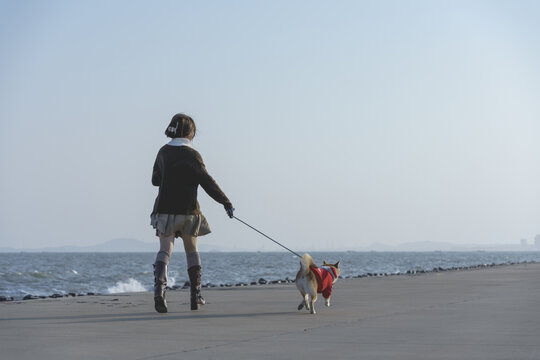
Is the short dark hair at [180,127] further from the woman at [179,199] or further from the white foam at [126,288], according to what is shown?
the white foam at [126,288]

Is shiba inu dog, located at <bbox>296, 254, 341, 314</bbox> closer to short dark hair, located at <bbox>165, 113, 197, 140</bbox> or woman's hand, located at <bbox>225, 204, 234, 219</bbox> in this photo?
woman's hand, located at <bbox>225, 204, 234, 219</bbox>

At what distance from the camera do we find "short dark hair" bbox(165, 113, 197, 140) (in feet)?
35.2

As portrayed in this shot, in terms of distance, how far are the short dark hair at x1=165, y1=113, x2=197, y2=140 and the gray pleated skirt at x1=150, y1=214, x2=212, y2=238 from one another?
1.03 metres

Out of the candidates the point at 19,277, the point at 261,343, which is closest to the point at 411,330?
the point at 261,343

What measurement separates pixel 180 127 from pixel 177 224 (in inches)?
47.9

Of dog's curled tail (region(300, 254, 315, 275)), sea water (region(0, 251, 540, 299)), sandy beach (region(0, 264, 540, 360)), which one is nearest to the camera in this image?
sandy beach (region(0, 264, 540, 360))

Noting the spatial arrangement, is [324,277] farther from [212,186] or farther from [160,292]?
[160,292]

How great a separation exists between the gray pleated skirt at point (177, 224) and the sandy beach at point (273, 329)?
961mm

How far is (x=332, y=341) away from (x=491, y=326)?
2.12m

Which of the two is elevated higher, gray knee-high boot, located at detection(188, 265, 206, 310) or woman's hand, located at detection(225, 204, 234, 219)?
woman's hand, located at detection(225, 204, 234, 219)

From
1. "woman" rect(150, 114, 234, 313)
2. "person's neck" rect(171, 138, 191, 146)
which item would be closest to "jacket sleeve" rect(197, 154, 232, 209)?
"woman" rect(150, 114, 234, 313)

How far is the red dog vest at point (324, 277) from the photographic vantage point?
10.4m

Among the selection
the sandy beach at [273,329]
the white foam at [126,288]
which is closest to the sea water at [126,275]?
the white foam at [126,288]

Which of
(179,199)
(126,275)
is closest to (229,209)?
(179,199)
